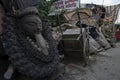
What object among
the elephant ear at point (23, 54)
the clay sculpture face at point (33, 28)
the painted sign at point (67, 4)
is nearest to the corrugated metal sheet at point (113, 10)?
the painted sign at point (67, 4)

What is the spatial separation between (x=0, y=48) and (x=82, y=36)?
240 cm

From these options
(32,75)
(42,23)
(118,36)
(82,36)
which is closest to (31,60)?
(32,75)

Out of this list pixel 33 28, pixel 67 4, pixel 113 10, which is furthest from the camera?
pixel 113 10

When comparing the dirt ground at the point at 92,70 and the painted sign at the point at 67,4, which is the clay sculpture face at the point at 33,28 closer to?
the dirt ground at the point at 92,70

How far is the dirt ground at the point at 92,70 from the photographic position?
→ 369 cm

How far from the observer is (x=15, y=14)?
3.45 m

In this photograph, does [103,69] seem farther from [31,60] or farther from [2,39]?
[2,39]

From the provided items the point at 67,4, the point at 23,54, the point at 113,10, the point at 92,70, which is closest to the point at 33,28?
the point at 23,54

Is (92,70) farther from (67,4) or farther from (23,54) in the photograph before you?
(23,54)

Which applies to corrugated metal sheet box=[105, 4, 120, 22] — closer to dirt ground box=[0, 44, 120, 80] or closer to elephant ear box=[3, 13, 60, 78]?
dirt ground box=[0, 44, 120, 80]

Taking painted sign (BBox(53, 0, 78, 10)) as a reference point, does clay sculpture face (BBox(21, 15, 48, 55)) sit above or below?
below

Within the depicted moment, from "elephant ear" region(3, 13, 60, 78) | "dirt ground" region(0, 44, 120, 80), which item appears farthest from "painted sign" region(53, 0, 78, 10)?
"elephant ear" region(3, 13, 60, 78)

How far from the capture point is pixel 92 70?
4805 mm

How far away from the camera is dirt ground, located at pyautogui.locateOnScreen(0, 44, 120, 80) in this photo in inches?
145
